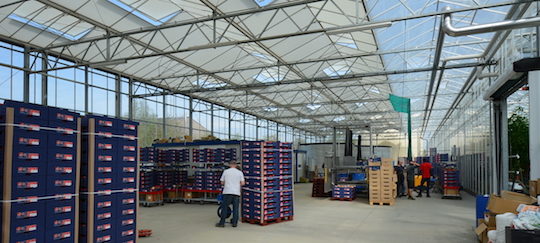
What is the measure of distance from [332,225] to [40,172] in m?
7.02

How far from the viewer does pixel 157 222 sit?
1096 centimetres

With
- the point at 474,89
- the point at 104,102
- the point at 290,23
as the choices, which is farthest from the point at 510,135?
the point at 104,102

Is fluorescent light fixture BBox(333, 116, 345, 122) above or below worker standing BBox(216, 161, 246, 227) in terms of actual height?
Result: above

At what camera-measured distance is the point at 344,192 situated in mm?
16688

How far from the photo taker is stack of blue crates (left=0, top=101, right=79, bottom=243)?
207 inches

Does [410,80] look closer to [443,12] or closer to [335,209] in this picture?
[335,209]

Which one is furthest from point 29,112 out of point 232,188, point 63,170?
point 232,188

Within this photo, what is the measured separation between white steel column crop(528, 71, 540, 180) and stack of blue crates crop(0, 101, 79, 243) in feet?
26.5

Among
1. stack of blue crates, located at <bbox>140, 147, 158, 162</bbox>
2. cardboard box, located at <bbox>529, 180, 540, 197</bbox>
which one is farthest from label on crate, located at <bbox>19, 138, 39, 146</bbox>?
stack of blue crates, located at <bbox>140, 147, 158, 162</bbox>

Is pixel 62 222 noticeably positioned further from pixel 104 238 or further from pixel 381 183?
pixel 381 183

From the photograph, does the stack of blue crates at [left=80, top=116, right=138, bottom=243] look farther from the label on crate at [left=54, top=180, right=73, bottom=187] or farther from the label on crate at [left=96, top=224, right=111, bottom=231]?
the label on crate at [left=54, top=180, right=73, bottom=187]

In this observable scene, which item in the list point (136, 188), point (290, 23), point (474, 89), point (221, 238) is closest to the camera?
point (136, 188)

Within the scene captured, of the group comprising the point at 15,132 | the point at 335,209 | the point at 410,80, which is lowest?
the point at 335,209

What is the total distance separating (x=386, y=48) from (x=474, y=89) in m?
4.84
